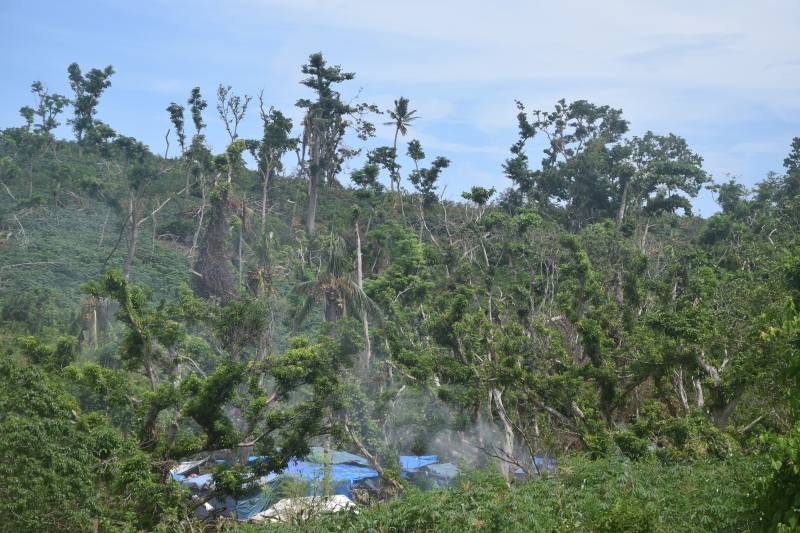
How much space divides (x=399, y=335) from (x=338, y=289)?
11.4 ft

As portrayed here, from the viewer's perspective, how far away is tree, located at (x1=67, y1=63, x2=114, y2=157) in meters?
39.6

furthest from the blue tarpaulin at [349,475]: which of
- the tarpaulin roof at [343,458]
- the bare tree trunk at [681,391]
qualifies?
the bare tree trunk at [681,391]

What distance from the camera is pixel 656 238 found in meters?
30.1

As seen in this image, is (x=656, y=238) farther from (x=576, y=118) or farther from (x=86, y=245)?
(x=86, y=245)

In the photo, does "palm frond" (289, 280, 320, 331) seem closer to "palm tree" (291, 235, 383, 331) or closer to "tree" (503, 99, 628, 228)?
"palm tree" (291, 235, 383, 331)

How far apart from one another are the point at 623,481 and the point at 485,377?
7.05m

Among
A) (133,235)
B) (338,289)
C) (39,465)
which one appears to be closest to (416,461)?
(338,289)

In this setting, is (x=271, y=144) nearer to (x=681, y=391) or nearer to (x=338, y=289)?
(x=338, y=289)

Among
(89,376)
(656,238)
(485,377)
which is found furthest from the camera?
(656,238)

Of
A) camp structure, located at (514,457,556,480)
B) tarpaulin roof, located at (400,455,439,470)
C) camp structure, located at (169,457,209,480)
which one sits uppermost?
camp structure, located at (514,457,556,480)

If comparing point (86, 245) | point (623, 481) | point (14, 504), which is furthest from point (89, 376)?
point (86, 245)

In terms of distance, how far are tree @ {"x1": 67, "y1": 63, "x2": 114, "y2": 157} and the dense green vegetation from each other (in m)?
0.13

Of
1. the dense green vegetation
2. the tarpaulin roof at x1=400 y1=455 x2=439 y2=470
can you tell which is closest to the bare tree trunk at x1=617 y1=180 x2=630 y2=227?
the dense green vegetation

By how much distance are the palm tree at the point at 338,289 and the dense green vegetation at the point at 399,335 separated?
90 mm
